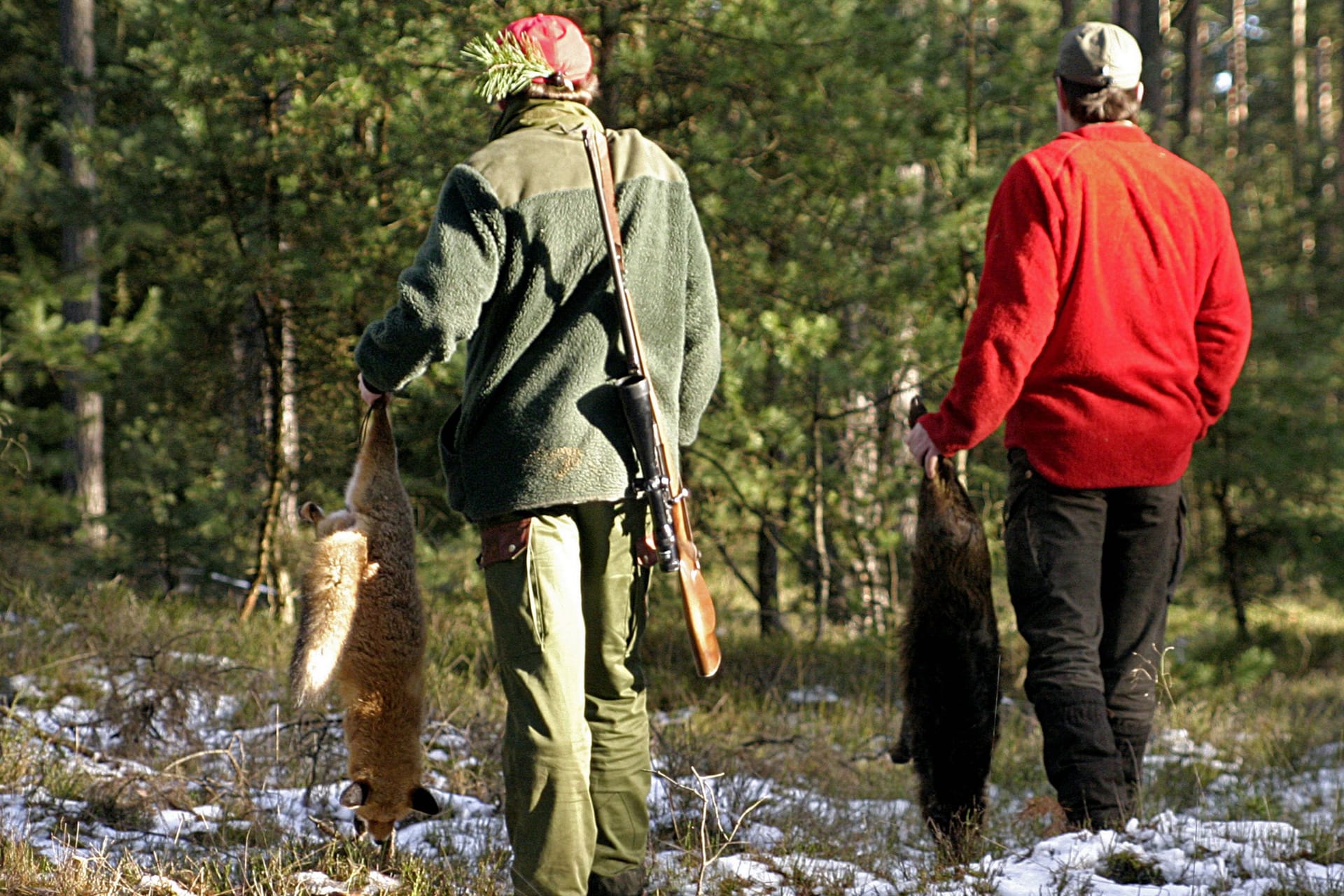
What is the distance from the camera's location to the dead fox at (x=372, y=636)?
2869 millimetres

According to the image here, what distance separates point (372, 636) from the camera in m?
2.94

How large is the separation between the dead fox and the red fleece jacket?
166 cm

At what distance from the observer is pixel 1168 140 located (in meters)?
11.2

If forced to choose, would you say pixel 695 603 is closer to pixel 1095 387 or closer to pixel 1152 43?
pixel 1095 387

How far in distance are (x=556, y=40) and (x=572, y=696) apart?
1635 mm

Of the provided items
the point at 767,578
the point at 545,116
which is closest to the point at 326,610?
the point at 545,116

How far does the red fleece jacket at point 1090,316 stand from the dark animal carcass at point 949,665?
27 centimetres

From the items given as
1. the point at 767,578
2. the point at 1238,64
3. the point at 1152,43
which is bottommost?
the point at 767,578

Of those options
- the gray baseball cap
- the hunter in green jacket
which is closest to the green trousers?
the hunter in green jacket

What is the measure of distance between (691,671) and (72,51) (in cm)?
1138

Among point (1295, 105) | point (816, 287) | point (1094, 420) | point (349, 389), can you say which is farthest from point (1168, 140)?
point (1295, 105)

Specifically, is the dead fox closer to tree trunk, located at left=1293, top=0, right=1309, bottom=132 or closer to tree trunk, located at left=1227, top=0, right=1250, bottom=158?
tree trunk, located at left=1293, top=0, right=1309, bottom=132

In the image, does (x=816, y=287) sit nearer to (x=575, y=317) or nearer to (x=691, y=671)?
(x=691, y=671)

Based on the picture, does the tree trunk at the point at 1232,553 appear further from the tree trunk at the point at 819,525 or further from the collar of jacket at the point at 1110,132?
the collar of jacket at the point at 1110,132
